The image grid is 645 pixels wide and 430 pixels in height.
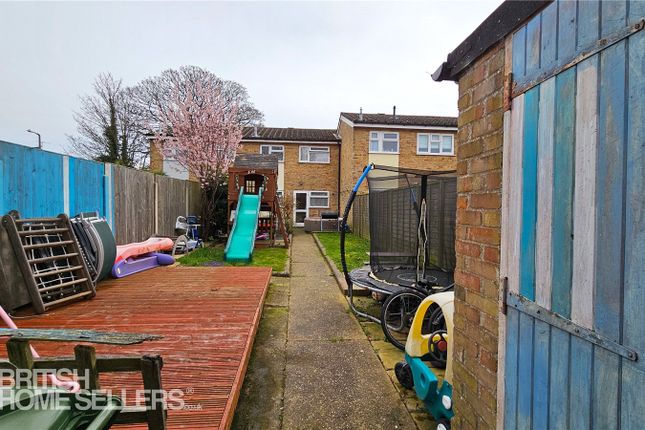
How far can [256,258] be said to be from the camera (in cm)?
910

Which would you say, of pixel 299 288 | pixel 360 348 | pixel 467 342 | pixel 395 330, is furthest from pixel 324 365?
pixel 299 288

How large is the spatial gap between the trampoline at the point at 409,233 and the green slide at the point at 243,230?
174 inches

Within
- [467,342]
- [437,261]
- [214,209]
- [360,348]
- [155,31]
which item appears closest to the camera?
[467,342]

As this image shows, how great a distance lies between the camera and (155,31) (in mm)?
8305

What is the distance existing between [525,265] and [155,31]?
379 inches

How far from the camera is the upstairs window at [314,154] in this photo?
20781mm

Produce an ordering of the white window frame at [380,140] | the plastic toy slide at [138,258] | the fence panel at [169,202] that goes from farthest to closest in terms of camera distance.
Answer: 1. the white window frame at [380,140]
2. the fence panel at [169,202]
3. the plastic toy slide at [138,258]

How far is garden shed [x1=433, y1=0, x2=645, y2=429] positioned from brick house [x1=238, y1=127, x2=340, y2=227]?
18734 mm

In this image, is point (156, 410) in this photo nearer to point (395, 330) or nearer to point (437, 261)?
point (395, 330)

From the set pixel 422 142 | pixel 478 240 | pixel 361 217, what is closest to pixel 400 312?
pixel 478 240

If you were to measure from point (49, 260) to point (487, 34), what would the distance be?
16.0ft

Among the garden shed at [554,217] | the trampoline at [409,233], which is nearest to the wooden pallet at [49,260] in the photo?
the trampoline at [409,233]

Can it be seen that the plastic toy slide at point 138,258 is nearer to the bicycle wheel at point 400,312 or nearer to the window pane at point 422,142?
the bicycle wheel at point 400,312

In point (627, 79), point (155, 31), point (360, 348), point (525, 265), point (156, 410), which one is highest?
point (155, 31)
